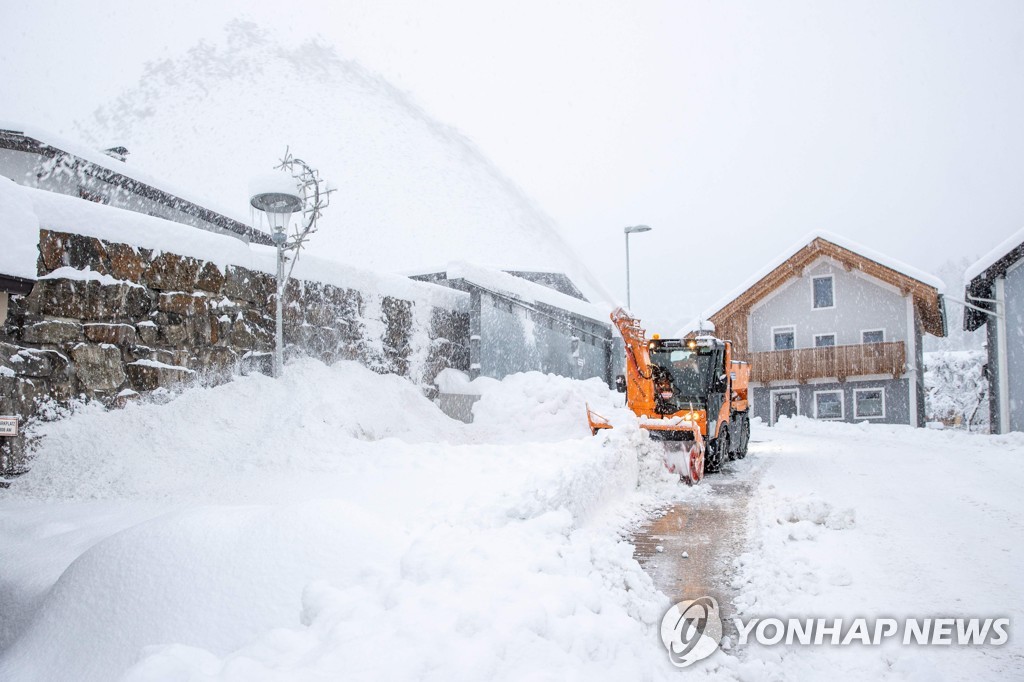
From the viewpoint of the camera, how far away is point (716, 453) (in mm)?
11594

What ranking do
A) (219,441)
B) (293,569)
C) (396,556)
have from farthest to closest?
(219,441) → (396,556) → (293,569)

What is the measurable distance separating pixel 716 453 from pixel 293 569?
9270 mm

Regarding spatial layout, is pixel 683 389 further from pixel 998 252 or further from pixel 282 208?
pixel 998 252

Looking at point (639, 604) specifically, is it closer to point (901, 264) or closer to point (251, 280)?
point (251, 280)

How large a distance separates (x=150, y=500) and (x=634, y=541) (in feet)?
14.2

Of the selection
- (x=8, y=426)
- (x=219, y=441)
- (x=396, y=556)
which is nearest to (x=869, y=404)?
(x=219, y=441)

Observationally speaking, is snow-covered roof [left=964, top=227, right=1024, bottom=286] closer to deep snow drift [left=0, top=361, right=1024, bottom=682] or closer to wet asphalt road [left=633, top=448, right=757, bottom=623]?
deep snow drift [left=0, top=361, right=1024, bottom=682]

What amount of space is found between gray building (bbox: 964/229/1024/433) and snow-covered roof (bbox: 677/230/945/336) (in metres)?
5.42

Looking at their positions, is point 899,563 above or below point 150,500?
below

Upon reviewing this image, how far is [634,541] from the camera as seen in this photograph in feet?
20.5

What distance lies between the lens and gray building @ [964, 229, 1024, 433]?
18.6 metres

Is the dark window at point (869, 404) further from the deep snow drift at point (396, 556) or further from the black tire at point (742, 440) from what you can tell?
the deep snow drift at point (396, 556)

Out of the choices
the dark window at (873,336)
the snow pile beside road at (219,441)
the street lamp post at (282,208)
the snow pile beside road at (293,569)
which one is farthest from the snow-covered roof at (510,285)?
the dark window at (873,336)

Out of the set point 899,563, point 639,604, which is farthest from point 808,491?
point 639,604
